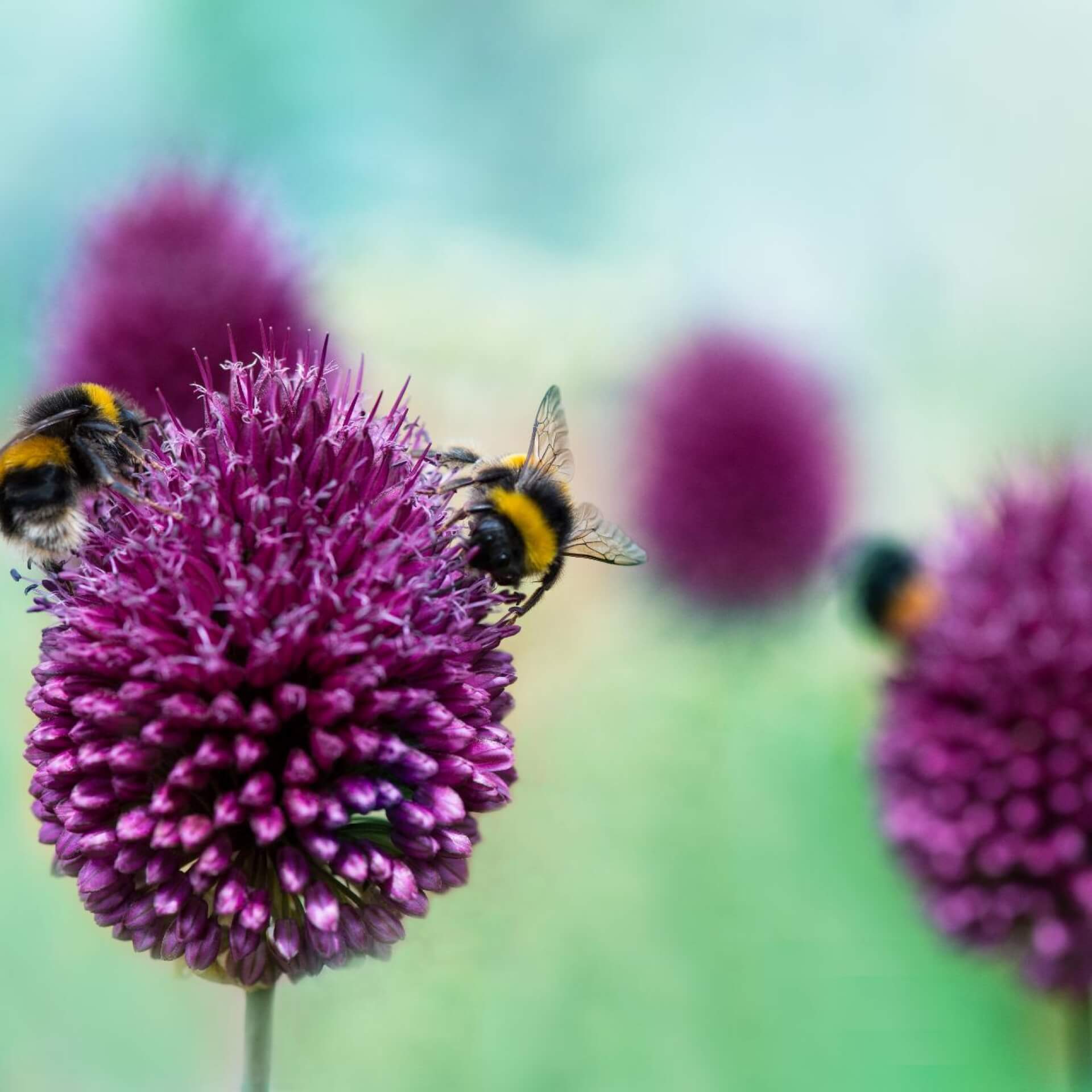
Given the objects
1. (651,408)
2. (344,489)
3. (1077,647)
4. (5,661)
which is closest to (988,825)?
(1077,647)

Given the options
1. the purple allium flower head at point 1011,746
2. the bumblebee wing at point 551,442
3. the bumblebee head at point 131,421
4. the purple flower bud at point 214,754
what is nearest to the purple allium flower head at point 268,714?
the purple flower bud at point 214,754

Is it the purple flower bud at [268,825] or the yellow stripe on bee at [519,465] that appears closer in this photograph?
the purple flower bud at [268,825]

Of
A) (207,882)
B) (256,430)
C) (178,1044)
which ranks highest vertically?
(256,430)

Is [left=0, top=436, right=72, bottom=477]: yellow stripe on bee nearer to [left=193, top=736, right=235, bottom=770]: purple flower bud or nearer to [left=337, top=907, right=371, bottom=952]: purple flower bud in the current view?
[left=193, top=736, right=235, bottom=770]: purple flower bud

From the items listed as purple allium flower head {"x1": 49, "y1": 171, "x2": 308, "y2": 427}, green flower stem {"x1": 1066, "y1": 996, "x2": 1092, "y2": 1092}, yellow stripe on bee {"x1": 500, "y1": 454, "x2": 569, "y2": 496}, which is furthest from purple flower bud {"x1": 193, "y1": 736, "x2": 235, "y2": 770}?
green flower stem {"x1": 1066, "y1": 996, "x2": 1092, "y2": 1092}

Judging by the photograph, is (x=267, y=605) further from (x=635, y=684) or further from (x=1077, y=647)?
(x=635, y=684)

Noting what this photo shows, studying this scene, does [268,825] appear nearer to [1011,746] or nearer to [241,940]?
[241,940]

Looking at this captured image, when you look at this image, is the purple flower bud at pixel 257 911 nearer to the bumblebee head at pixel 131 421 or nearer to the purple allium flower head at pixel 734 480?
the bumblebee head at pixel 131 421

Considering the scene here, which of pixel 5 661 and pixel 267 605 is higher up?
pixel 5 661
